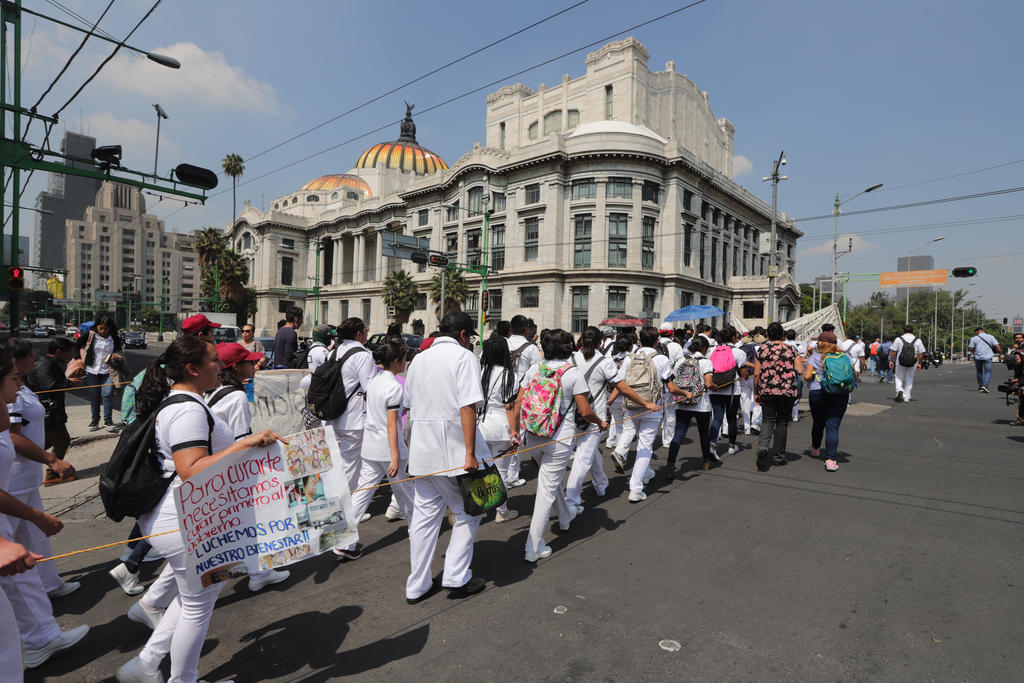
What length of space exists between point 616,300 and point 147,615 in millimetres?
37200

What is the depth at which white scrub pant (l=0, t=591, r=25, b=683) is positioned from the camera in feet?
6.26

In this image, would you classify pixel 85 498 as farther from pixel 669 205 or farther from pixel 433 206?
pixel 433 206

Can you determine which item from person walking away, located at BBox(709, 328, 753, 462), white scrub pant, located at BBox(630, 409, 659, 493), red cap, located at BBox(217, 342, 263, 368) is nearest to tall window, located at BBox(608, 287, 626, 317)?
person walking away, located at BBox(709, 328, 753, 462)

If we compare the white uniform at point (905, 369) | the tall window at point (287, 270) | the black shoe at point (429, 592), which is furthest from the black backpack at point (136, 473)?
the tall window at point (287, 270)

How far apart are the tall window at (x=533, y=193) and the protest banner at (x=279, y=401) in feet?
116

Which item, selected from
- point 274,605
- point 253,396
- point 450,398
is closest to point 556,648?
point 450,398

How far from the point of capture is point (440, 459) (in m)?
3.56

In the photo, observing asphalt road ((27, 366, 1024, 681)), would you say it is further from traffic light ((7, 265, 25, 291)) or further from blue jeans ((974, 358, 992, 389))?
blue jeans ((974, 358, 992, 389))

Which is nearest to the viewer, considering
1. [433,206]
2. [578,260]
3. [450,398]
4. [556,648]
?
[556,648]

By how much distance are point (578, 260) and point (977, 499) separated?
3453 centimetres

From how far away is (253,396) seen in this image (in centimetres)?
686

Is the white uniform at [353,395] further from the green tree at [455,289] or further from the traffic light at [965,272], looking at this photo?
the green tree at [455,289]

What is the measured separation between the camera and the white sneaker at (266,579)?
3811 millimetres

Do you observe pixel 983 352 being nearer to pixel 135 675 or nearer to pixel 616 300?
pixel 135 675
